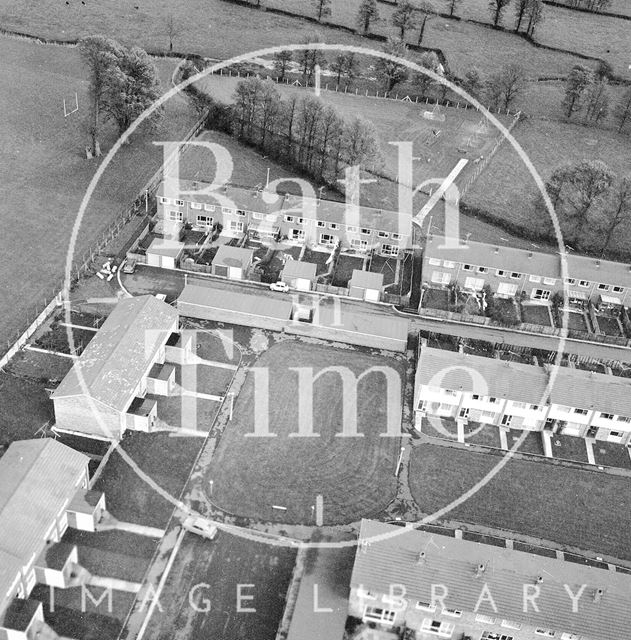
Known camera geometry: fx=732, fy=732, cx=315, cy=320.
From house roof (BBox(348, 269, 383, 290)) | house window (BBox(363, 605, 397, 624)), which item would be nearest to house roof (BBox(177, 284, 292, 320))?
house roof (BBox(348, 269, 383, 290))

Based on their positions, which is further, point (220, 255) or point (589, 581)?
point (220, 255)

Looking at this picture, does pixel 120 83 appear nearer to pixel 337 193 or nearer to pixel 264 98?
pixel 264 98

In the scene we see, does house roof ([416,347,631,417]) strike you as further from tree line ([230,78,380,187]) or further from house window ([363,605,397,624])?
tree line ([230,78,380,187])

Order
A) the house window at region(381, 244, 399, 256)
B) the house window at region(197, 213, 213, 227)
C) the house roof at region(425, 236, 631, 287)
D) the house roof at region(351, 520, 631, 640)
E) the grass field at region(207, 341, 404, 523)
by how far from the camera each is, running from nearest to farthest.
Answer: the house roof at region(351, 520, 631, 640) → the grass field at region(207, 341, 404, 523) → the house roof at region(425, 236, 631, 287) → the house window at region(381, 244, 399, 256) → the house window at region(197, 213, 213, 227)

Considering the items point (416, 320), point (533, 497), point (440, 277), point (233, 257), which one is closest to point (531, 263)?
point (440, 277)

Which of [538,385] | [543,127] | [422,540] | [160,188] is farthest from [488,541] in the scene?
[543,127]

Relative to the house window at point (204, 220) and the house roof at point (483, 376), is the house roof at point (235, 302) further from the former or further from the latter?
the house roof at point (483, 376)
